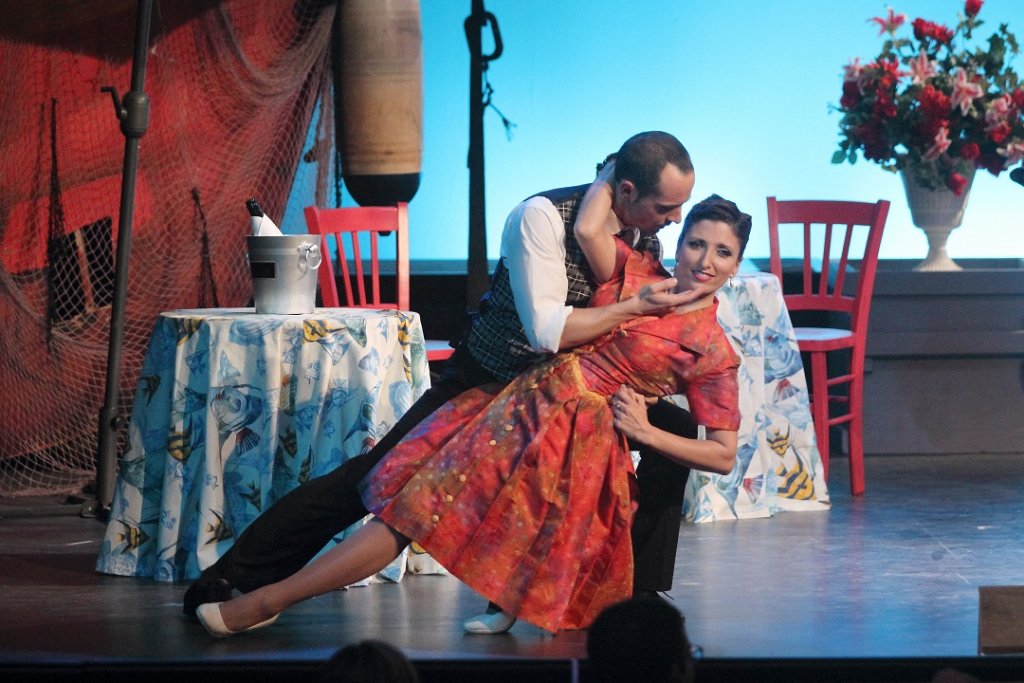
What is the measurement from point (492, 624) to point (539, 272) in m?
0.67

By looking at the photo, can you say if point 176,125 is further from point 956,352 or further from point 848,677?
point 848,677

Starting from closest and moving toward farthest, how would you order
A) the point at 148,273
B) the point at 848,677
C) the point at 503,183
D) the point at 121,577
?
the point at 848,677, the point at 121,577, the point at 148,273, the point at 503,183

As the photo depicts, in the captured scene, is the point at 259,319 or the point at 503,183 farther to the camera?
the point at 503,183

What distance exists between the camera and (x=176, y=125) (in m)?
4.45

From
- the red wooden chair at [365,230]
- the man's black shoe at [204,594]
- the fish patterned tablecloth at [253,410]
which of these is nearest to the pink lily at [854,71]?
the red wooden chair at [365,230]

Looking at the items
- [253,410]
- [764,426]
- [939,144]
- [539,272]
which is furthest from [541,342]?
[939,144]

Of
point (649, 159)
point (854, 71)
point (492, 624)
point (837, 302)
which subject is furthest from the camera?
point (854, 71)

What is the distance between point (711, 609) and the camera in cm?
293

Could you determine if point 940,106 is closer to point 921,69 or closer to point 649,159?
point 921,69

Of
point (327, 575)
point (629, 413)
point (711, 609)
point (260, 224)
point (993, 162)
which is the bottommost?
point (711, 609)

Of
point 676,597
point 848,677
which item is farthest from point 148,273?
point 848,677

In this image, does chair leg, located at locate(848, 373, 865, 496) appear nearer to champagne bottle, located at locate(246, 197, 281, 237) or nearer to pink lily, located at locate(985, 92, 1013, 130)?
pink lily, located at locate(985, 92, 1013, 130)

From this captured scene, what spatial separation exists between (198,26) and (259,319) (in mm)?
1681

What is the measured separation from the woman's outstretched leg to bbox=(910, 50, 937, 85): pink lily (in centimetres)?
266
